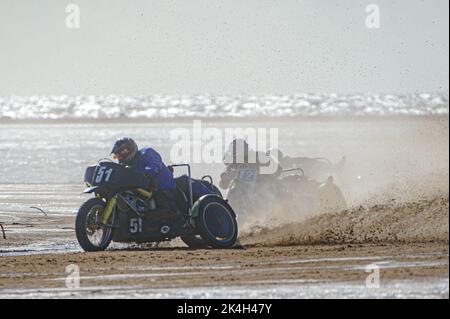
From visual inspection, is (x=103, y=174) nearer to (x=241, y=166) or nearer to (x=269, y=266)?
(x=269, y=266)

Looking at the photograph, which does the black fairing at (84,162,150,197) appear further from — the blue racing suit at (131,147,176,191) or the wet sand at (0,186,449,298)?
the wet sand at (0,186,449,298)

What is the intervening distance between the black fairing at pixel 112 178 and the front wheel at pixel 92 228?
0.22 metres

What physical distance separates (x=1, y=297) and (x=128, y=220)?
472 cm

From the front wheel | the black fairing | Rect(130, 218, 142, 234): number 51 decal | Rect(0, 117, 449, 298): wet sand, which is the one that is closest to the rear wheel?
Rect(0, 117, 449, 298): wet sand

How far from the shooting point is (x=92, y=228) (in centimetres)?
1650

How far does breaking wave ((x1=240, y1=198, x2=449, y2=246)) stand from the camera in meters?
16.5

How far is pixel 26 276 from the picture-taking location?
13.9 meters

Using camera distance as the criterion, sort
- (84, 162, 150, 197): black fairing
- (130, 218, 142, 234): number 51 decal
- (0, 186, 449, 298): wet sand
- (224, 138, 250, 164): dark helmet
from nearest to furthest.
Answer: (0, 186, 449, 298): wet sand
(84, 162, 150, 197): black fairing
(130, 218, 142, 234): number 51 decal
(224, 138, 250, 164): dark helmet

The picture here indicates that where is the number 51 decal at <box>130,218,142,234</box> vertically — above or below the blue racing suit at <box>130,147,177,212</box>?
below

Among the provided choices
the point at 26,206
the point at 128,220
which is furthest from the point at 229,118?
the point at 128,220

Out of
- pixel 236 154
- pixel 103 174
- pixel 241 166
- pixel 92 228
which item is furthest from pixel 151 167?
pixel 236 154

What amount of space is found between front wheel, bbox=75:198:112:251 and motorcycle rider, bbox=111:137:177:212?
2.47 ft
